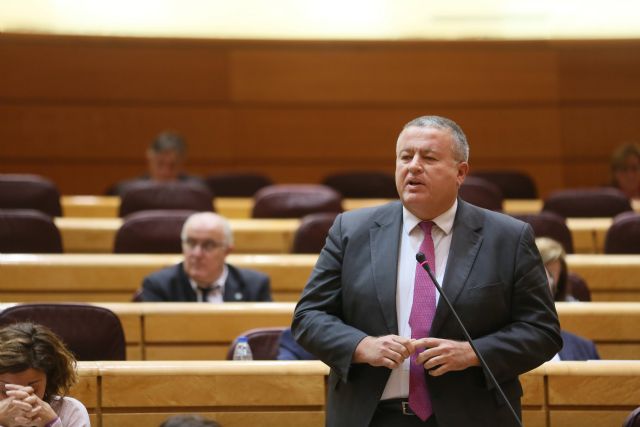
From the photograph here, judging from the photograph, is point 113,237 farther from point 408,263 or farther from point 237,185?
point 408,263

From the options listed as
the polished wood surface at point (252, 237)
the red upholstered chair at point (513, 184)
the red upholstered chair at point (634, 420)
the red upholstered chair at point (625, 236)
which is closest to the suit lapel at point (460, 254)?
the red upholstered chair at point (634, 420)

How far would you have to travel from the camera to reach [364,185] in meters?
6.55

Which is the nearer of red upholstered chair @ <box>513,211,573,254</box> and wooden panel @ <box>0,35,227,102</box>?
red upholstered chair @ <box>513,211,573,254</box>

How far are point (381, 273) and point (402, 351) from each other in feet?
0.71

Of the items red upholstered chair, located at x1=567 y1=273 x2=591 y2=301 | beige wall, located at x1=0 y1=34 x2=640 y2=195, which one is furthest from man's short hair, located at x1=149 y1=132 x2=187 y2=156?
red upholstered chair, located at x1=567 y1=273 x2=591 y2=301

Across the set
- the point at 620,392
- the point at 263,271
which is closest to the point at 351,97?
the point at 263,271

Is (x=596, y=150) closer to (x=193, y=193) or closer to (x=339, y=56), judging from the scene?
(x=339, y=56)

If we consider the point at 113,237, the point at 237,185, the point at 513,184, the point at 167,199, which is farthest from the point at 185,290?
the point at 513,184

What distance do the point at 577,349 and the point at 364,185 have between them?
3.27 meters

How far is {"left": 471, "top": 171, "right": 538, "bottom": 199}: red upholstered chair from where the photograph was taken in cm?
652

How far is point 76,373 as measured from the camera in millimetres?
2791

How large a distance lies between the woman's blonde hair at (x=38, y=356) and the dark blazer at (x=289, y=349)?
766 millimetres

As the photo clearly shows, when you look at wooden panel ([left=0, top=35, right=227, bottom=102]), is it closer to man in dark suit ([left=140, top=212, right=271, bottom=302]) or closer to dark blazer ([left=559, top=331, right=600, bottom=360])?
man in dark suit ([left=140, top=212, right=271, bottom=302])

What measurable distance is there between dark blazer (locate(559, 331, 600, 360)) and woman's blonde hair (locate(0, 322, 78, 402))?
1532mm
